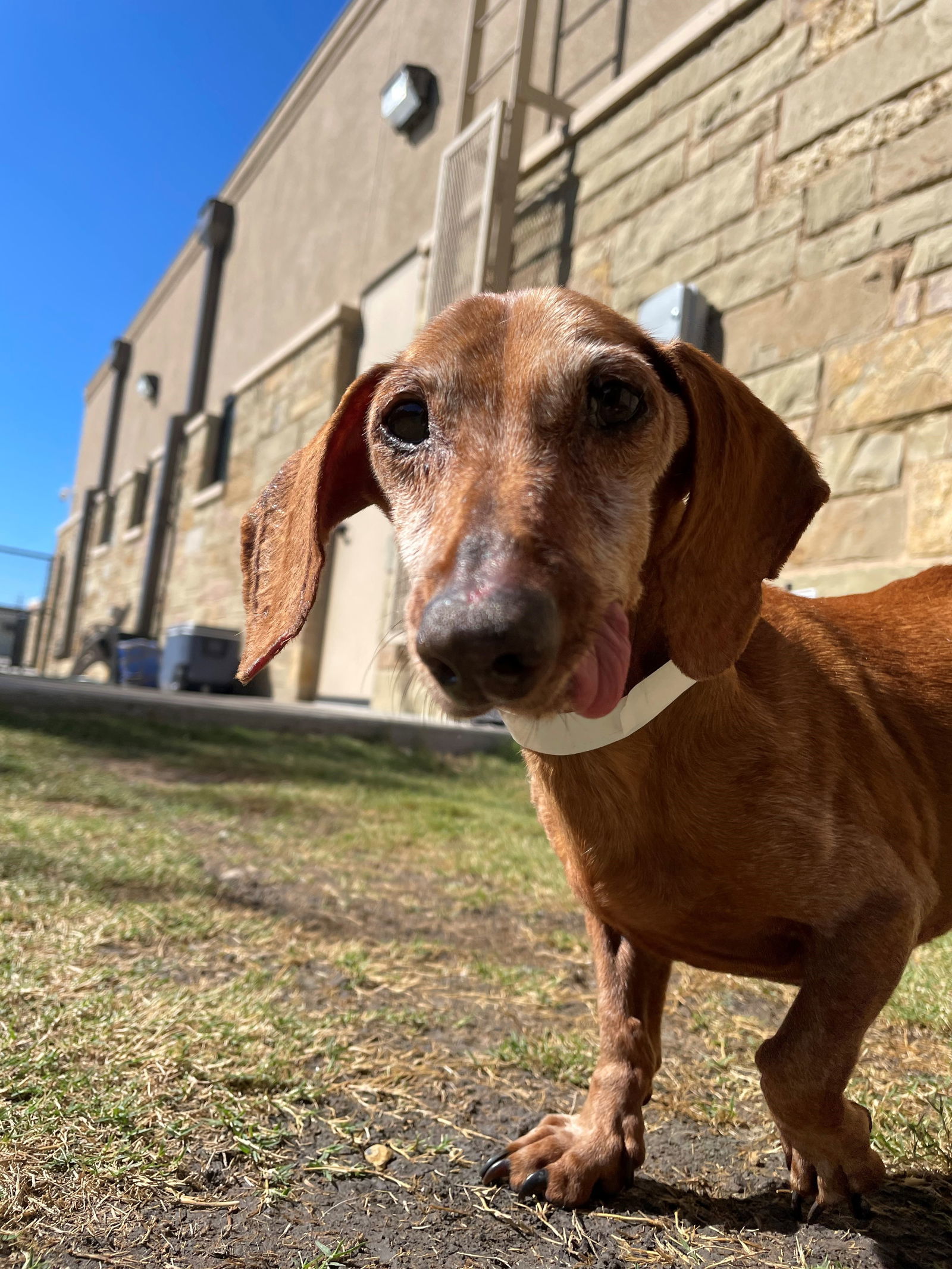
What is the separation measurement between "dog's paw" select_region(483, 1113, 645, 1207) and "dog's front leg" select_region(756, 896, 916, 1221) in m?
0.24

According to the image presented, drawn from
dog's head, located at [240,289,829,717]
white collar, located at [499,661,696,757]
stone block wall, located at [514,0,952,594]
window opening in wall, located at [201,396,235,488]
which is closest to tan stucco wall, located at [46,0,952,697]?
stone block wall, located at [514,0,952,594]

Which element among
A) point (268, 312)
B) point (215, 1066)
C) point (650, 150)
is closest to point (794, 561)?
point (650, 150)

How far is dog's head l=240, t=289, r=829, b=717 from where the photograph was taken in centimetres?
100

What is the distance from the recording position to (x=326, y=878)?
3.17m

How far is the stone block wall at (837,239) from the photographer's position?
3.86 meters

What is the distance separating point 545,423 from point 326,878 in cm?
229

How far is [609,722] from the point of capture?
134 cm

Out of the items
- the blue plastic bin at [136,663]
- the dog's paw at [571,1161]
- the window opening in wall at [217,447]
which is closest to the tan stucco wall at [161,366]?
the window opening in wall at [217,447]

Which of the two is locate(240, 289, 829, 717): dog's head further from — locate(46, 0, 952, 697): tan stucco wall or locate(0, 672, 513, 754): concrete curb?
locate(0, 672, 513, 754): concrete curb

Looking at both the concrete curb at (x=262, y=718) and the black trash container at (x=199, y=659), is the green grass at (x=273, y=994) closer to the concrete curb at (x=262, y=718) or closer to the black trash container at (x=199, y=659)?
the concrete curb at (x=262, y=718)

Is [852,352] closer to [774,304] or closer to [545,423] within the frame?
[774,304]

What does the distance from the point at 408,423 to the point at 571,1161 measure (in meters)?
1.17

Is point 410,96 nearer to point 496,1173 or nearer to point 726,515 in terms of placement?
point 726,515

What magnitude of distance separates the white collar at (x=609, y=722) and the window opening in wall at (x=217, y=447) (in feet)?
43.7
